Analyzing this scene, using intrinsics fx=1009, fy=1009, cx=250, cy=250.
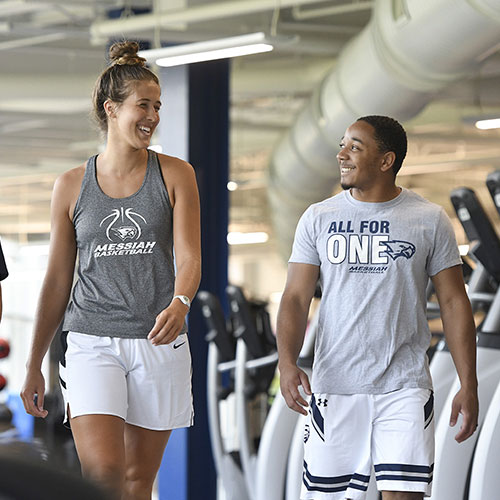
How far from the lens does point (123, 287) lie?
256 cm

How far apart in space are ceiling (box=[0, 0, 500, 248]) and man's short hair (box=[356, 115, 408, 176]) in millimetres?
798

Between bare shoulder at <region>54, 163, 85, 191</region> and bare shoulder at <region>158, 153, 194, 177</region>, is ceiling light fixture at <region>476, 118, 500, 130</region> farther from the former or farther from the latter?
bare shoulder at <region>54, 163, 85, 191</region>

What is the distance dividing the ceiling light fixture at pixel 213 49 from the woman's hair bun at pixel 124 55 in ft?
7.23

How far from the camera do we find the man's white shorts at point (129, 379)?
2.52m

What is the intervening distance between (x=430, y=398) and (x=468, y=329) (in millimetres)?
219

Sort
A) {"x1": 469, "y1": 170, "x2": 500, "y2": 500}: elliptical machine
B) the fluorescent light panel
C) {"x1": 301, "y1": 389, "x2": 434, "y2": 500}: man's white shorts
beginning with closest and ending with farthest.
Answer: {"x1": 301, "y1": 389, "x2": 434, "y2": 500}: man's white shorts
{"x1": 469, "y1": 170, "x2": 500, "y2": 500}: elliptical machine
the fluorescent light panel

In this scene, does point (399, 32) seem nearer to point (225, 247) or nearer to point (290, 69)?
point (225, 247)

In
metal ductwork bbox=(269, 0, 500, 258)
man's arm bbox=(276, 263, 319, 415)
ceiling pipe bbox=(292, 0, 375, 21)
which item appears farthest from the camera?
ceiling pipe bbox=(292, 0, 375, 21)

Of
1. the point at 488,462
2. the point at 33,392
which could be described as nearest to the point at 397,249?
the point at 33,392

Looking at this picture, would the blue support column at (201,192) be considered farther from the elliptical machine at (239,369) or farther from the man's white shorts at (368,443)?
the man's white shorts at (368,443)

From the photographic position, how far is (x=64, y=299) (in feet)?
8.87

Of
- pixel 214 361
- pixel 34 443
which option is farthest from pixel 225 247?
pixel 34 443

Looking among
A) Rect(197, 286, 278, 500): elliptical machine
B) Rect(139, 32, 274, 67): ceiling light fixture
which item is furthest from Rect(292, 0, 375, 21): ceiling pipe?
Rect(197, 286, 278, 500): elliptical machine

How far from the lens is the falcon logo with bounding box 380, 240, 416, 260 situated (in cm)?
269
